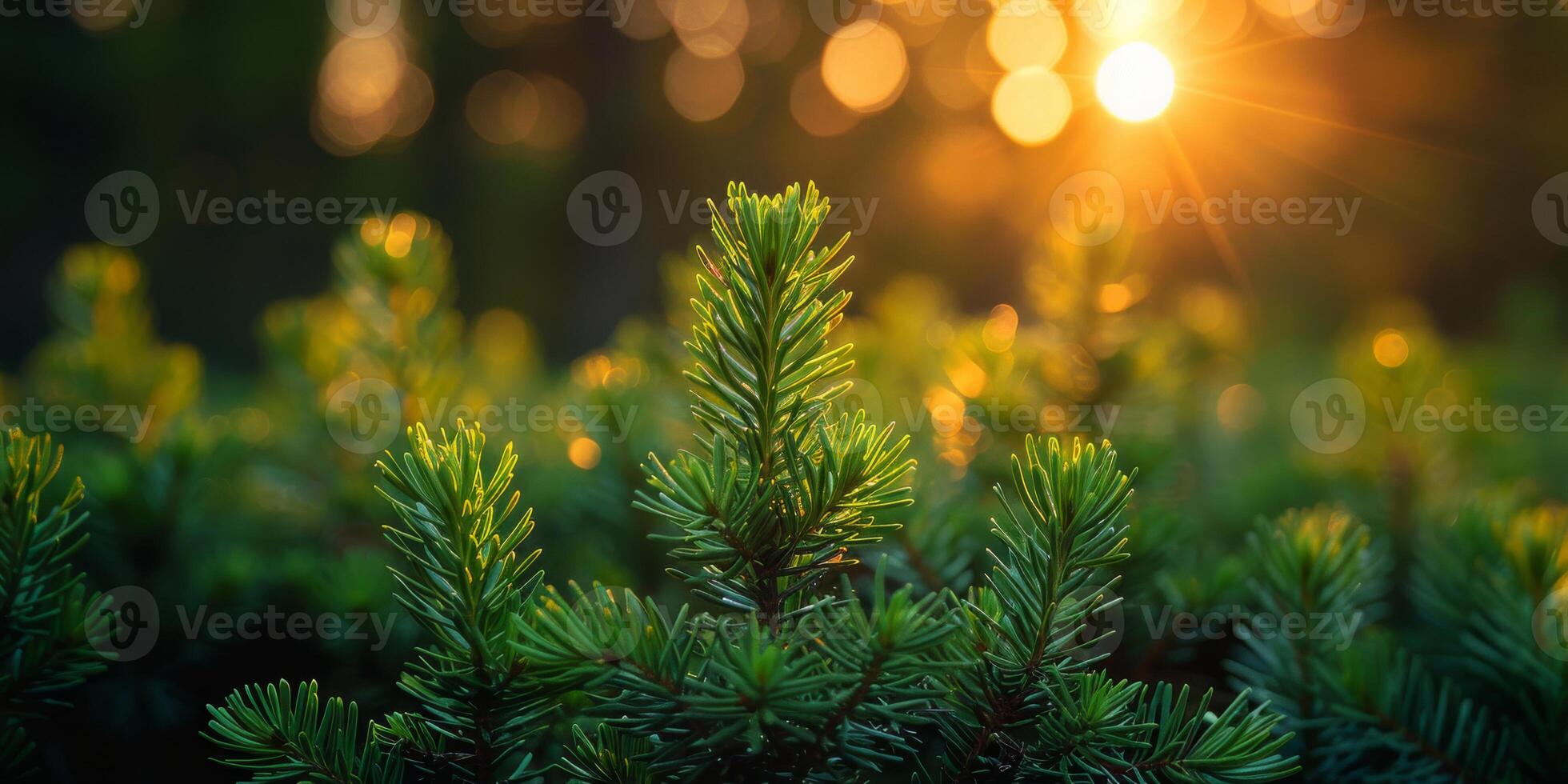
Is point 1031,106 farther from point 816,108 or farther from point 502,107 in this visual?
point 502,107

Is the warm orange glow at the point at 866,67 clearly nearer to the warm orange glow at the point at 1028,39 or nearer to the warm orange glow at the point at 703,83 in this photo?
the warm orange glow at the point at 703,83

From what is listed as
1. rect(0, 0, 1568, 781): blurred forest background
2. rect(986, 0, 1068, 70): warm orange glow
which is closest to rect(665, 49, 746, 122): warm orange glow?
rect(0, 0, 1568, 781): blurred forest background

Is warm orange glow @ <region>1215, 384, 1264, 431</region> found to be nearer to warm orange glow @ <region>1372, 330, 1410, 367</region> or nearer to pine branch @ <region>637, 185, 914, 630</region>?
warm orange glow @ <region>1372, 330, 1410, 367</region>

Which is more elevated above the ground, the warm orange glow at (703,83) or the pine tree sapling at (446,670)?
the warm orange glow at (703,83)

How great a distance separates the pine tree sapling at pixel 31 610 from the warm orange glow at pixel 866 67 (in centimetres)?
514

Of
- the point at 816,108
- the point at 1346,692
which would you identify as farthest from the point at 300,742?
the point at 816,108

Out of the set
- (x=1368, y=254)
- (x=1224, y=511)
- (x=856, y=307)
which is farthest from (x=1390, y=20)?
(x=1224, y=511)

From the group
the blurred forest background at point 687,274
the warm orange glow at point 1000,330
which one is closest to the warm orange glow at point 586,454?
the blurred forest background at point 687,274

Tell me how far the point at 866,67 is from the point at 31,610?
6114mm

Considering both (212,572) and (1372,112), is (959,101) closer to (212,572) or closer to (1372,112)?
(1372,112)

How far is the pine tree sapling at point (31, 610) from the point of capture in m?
0.44

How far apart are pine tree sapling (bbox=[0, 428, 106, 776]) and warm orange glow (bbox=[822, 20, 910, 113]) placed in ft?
16.9

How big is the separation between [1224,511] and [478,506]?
0.86m

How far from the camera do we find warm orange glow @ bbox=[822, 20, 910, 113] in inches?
215
